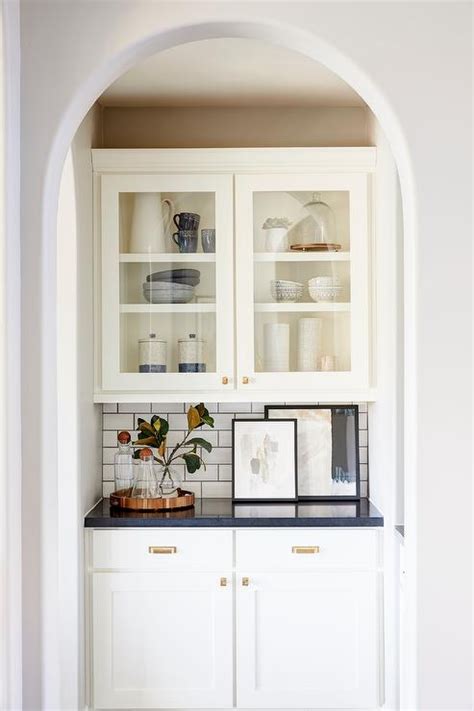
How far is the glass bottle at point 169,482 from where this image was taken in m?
3.43

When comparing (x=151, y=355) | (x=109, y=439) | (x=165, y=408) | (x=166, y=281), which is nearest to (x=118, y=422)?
(x=109, y=439)

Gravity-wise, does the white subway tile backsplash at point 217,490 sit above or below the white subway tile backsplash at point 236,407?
below

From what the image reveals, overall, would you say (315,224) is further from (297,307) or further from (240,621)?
(240,621)

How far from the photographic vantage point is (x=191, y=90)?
3.43 m

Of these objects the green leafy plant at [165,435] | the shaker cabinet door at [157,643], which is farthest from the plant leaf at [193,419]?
the shaker cabinet door at [157,643]

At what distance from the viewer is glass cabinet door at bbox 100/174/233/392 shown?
3.44 meters

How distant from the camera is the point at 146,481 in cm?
342

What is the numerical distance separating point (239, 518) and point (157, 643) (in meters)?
0.56

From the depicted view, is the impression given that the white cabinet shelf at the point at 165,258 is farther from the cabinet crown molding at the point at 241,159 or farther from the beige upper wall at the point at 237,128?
the beige upper wall at the point at 237,128

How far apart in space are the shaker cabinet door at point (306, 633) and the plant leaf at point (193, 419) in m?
0.62
